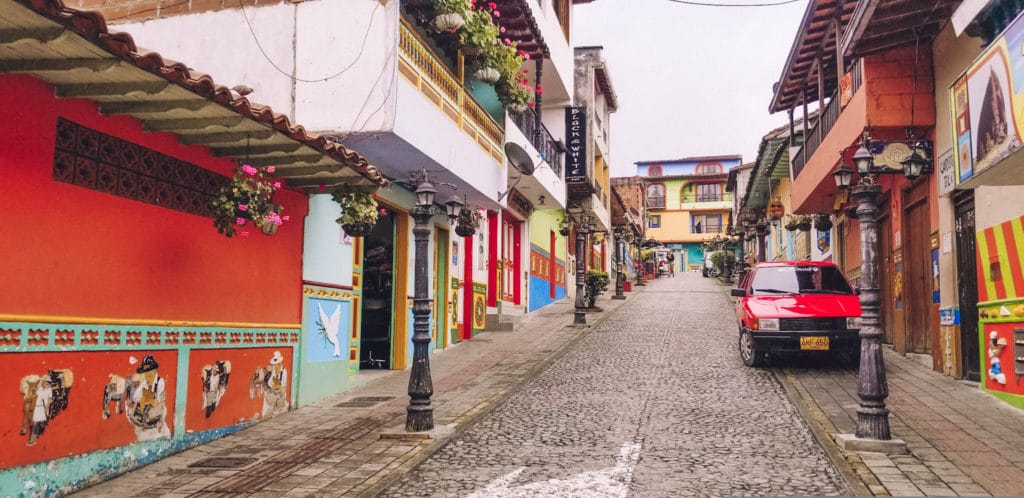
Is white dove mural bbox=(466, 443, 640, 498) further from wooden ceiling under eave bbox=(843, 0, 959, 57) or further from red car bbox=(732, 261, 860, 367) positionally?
wooden ceiling under eave bbox=(843, 0, 959, 57)

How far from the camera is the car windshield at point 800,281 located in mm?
13195

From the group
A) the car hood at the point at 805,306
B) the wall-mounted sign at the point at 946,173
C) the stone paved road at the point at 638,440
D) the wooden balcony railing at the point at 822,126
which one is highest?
the wooden balcony railing at the point at 822,126

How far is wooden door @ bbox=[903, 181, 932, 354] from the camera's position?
12.9m

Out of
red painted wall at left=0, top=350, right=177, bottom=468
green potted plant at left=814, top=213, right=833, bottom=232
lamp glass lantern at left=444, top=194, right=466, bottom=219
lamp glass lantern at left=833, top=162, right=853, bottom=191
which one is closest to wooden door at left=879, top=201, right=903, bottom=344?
green potted plant at left=814, top=213, right=833, bottom=232

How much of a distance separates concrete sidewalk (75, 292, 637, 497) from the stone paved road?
320 mm

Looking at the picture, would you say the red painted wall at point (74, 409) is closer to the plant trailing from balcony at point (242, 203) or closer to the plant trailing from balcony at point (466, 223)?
the plant trailing from balcony at point (242, 203)

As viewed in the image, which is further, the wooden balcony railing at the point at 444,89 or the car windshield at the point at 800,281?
the car windshield at the point at 800,281

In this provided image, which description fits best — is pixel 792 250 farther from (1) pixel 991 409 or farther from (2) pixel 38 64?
(2) pixel 38 64

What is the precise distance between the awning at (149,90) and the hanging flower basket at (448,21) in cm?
347

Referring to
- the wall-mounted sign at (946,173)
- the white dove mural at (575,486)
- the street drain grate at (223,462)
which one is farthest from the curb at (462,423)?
the wall-mounted sign at (946,173)

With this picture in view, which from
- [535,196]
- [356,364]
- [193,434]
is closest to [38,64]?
[193,434]

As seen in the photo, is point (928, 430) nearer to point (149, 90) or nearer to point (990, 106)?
point (990, 106)

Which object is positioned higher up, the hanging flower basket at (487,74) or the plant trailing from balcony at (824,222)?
the hanging flower basket at (487,74)

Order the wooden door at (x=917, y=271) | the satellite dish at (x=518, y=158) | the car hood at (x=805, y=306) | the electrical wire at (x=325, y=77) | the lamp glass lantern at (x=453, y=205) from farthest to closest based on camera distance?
the satellite dish at (x=518, y=158) → the wooden door at (x=917, y=271) → the car hood at (x=805, y=306) → the electrical wire at (x=325, y=77) → the lamp glass lantern at (x=453, y=205)
